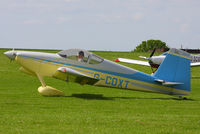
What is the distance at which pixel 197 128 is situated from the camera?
7.19 meters

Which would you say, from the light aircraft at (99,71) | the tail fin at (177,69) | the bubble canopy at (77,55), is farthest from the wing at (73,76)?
the tail fin at (177,69)

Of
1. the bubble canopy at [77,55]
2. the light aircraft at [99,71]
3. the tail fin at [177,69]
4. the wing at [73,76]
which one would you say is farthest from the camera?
the tail fin at [177,69]

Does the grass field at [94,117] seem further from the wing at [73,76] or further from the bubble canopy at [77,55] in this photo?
the bubble canopy at [77,55]

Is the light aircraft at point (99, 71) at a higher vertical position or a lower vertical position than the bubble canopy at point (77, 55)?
lower

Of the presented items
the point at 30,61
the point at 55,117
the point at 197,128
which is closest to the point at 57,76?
the point at 30,61

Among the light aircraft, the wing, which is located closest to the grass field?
the wing

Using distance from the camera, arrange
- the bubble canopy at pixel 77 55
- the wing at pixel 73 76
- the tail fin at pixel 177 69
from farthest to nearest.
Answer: the tail fin at pixel 177 69 → the bubble canopy at pixel 77 55 → the wing at pixel 73 76

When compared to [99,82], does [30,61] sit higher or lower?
higher

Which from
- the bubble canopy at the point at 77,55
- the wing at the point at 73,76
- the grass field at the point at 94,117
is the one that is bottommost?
the grass field at the point at 94,117

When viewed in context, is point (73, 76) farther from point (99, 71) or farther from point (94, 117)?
point (94, 117)

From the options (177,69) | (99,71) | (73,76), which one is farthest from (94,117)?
(177,69)

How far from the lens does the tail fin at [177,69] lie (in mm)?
12859

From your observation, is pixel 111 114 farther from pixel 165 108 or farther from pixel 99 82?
pixel 99 82

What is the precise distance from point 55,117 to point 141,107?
3.56 metres
